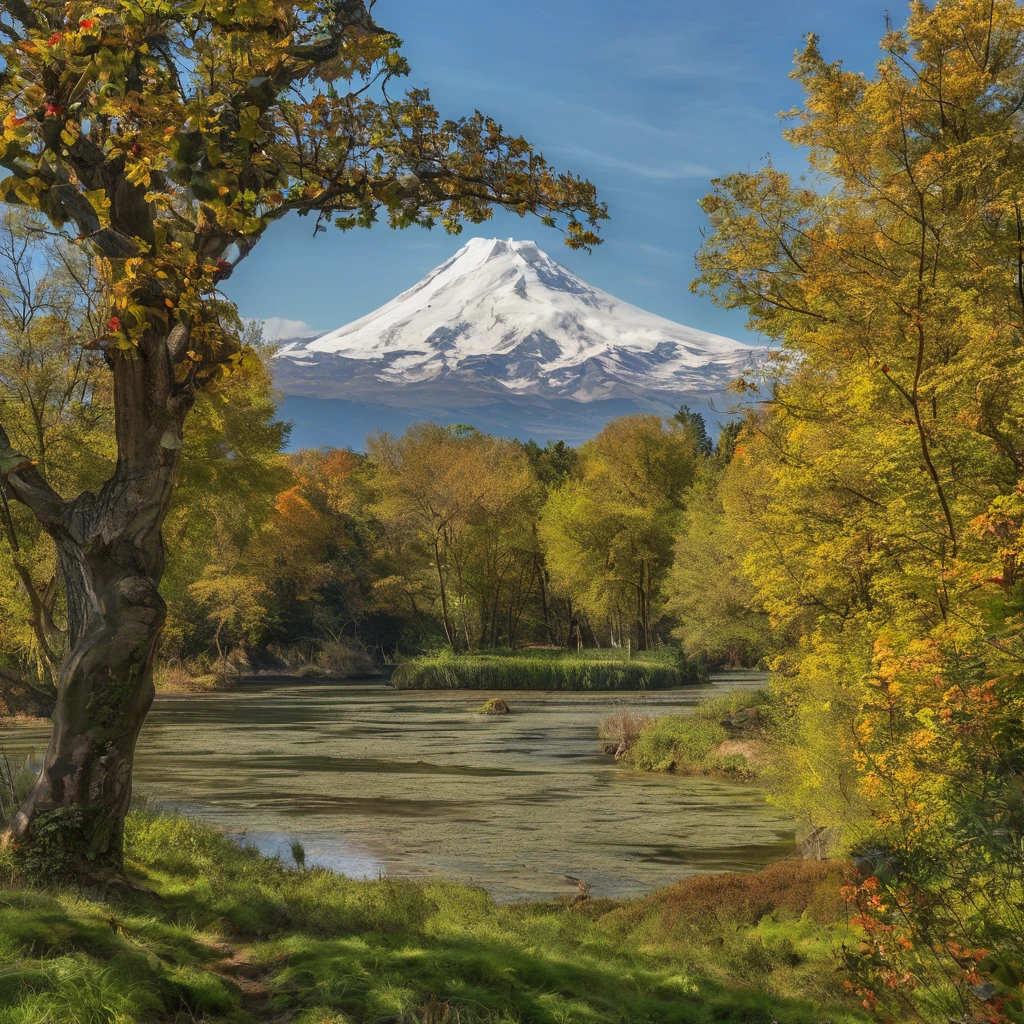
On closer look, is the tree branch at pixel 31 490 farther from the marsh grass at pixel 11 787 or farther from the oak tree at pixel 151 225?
the marsh grass at pixel 11 787

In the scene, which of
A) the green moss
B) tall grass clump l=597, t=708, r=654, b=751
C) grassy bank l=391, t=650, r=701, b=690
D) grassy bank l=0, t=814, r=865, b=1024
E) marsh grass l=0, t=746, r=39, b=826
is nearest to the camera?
grassy bank l=0, t=814, r=865, b=1024

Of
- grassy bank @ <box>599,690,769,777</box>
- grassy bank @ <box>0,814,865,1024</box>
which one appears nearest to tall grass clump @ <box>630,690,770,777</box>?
grassy bank @ <box>599,690,769,777</box>

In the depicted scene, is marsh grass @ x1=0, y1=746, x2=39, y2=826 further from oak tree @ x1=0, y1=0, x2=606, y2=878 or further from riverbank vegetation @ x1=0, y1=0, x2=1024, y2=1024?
oak tree @ x1=0, y1=0, x2=606, y2=878

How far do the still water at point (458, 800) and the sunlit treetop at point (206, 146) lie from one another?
810 centimetres

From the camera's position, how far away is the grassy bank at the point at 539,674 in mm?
49531

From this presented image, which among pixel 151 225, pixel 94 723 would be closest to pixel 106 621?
pixel 94 723

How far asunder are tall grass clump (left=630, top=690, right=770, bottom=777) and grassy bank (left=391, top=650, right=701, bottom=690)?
2127 centimetres

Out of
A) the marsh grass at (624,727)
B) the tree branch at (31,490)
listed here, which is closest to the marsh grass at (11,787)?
the tree branch at (31,490)

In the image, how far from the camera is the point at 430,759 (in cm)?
2523

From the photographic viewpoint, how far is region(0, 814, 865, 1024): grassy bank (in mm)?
5234

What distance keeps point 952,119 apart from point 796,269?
3352 mm

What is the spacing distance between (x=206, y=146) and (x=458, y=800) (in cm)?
1564

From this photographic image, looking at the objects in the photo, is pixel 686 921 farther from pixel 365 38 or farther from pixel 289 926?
pixel 365 38

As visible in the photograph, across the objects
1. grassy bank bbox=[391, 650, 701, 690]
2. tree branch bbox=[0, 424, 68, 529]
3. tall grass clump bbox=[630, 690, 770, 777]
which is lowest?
grassy bank bbox=[391, 650, 701, 690]
